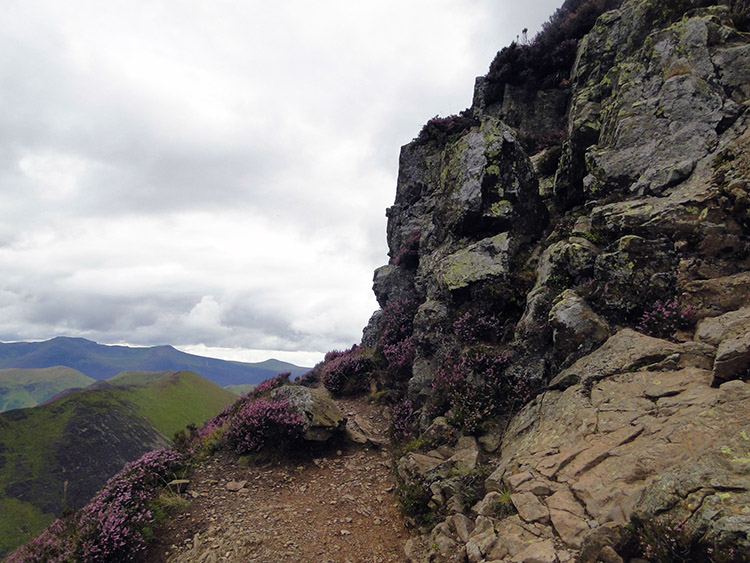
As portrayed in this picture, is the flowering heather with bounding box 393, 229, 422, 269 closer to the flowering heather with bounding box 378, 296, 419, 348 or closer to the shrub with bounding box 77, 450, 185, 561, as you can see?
the flowering heather with bounding box 378, 296, 419, 348

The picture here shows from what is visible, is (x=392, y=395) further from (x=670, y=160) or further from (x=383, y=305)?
(x=670, y=160)

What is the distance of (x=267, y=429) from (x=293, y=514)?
358cm

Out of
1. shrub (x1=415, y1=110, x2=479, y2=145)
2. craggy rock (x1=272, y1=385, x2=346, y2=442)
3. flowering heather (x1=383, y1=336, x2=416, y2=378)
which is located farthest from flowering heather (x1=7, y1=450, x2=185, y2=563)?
shrub (x1=415, y1=110, x2=479, y2=145)

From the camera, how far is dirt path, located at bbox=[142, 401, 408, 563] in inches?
287

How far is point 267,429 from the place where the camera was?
11.7 metres

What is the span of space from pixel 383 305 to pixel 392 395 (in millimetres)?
8919

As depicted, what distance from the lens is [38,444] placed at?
139ft

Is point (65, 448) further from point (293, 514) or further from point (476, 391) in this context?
point (476, 391)

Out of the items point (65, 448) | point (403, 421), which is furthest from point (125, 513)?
point (65, 448)

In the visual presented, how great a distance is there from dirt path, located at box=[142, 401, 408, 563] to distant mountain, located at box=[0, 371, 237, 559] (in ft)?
93.8

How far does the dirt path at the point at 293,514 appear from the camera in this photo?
23.9 feet

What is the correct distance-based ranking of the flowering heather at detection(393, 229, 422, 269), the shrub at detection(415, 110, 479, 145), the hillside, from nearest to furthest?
1. the hillside
2. the flowering heather at detection(393, 229, 422, 269)
3. the shrub at detection(415, 110, 479, 145)

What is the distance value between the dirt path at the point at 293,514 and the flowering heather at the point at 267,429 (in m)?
0.64

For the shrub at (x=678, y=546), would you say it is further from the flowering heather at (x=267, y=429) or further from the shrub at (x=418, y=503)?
the flowering heather at (x=267, y=429)
